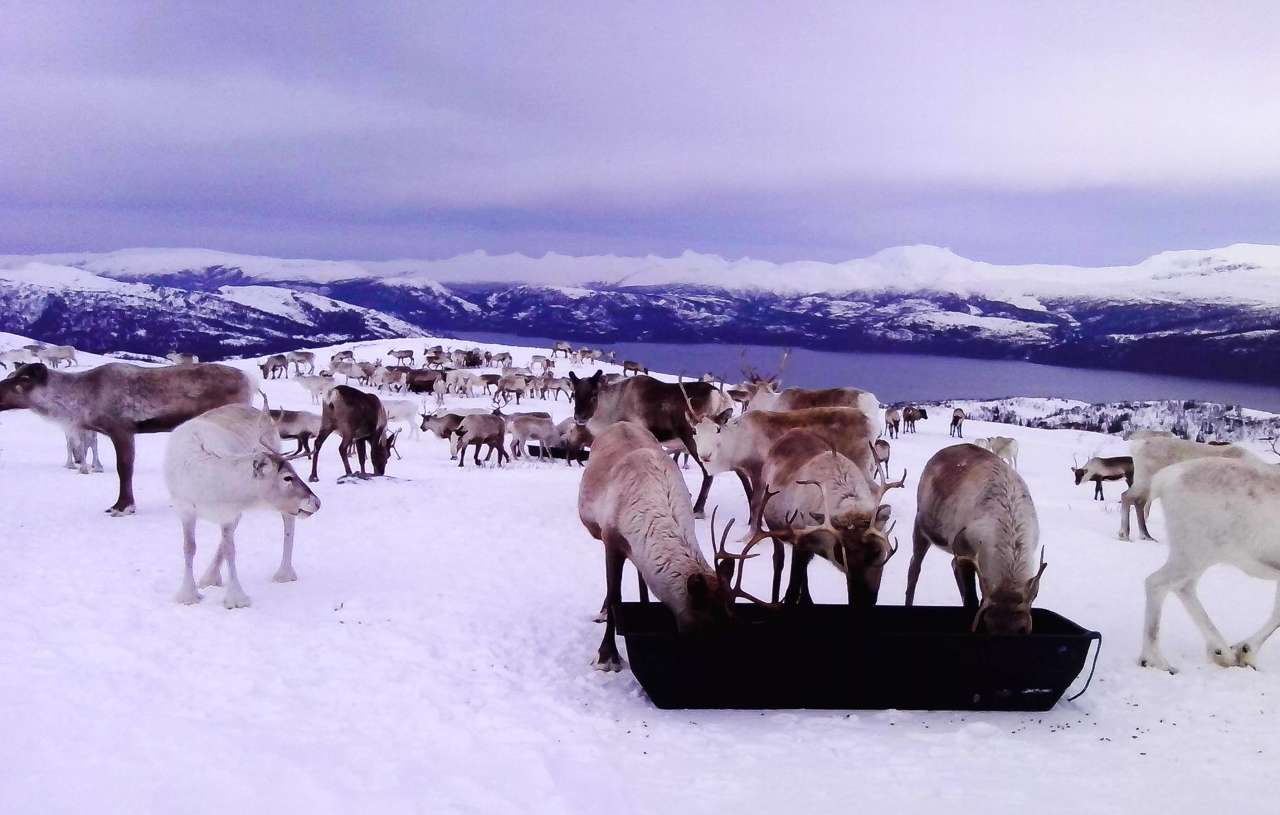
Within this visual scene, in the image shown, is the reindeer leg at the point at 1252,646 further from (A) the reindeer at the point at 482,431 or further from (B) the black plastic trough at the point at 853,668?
(A) the reindeer at the point at 482,431

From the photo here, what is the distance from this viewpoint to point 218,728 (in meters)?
4.40

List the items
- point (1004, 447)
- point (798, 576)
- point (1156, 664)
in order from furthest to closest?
point (1004, 447) < point (798, 576) < point (1156, 664)

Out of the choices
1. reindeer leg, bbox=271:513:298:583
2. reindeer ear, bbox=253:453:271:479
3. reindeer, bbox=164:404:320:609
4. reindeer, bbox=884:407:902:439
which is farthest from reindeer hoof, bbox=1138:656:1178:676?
reindeer, bbox=884:407:902:439

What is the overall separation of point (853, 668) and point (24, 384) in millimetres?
11489

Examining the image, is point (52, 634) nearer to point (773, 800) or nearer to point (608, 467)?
point (608, 467)

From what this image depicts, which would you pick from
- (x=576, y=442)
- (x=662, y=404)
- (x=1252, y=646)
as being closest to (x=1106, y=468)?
(x=662, y=404)

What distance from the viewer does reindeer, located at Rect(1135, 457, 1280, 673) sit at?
588 cm

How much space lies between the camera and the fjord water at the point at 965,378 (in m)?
28.7

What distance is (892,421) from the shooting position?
31.2 meters

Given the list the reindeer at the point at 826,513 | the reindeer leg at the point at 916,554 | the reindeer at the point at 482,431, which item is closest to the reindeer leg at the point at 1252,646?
the reindeer leg at the point at 916,554

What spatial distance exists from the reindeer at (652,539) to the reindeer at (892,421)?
84.0ft

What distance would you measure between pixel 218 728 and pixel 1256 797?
5.42 metres

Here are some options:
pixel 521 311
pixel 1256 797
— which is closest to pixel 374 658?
pixel 1256 797

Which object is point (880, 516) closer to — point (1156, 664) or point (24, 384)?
point (1156, 664)
